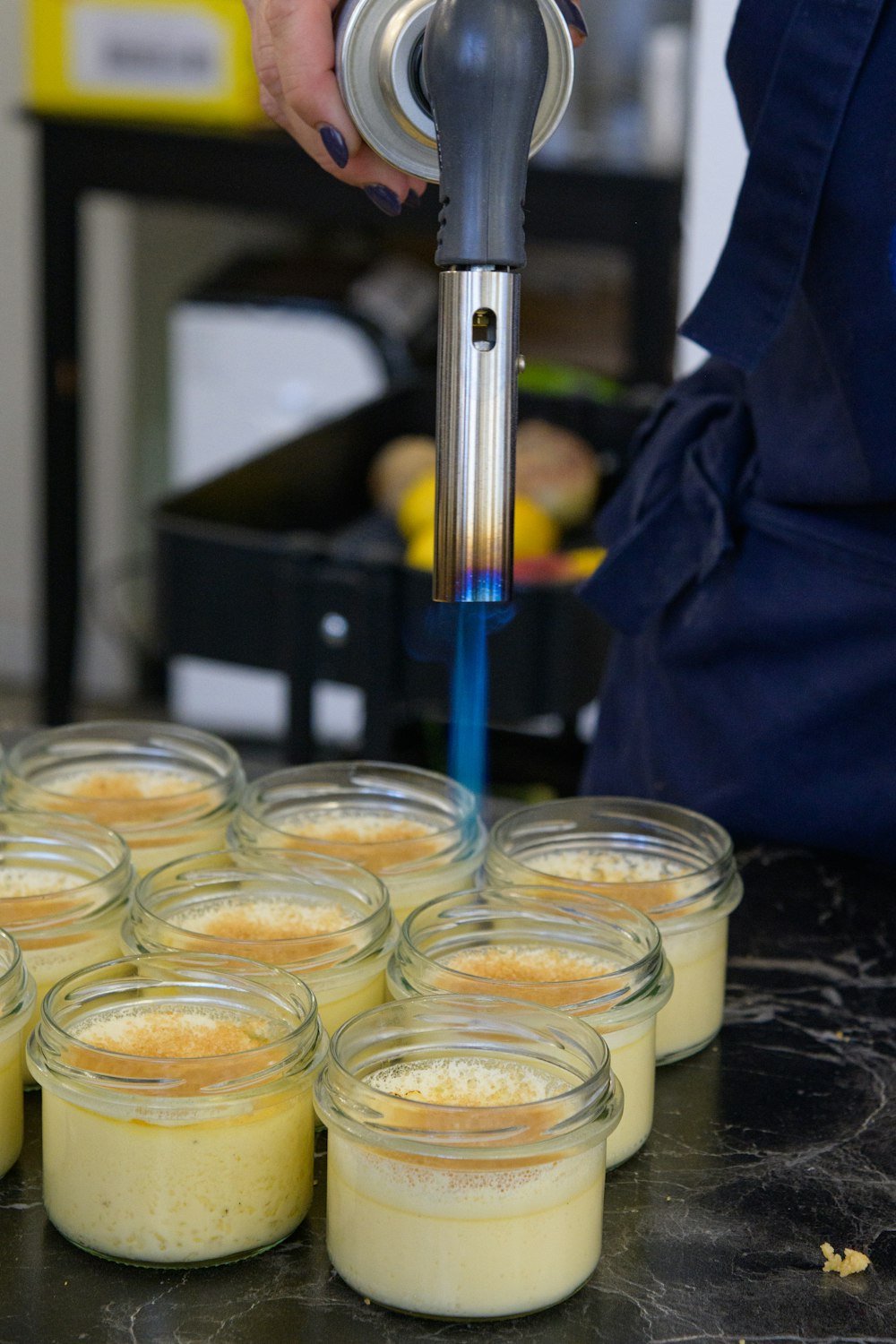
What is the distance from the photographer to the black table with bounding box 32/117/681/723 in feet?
8.76

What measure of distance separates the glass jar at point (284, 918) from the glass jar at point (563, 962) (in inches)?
1.1

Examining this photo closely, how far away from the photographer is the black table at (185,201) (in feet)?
8.76

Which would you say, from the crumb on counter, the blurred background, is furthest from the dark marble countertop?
the blurred background

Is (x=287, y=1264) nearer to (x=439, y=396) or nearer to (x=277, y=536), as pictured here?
(x=439, y=396)

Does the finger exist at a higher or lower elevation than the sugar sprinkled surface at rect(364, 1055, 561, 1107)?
higher

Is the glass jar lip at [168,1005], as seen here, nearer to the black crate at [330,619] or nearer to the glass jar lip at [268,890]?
the glass jar lip at [268,890]

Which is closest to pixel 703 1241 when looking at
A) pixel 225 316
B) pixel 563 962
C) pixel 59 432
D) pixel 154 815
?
pixel 563 962

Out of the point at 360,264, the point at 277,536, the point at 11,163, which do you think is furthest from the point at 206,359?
the point at 277,536

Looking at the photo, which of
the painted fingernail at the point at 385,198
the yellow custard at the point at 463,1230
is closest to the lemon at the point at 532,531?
the painted fingernail at the point at 385,198

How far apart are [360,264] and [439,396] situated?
3041 millimetres

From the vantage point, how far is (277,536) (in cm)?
226

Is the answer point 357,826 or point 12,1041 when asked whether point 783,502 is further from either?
point 12,1041

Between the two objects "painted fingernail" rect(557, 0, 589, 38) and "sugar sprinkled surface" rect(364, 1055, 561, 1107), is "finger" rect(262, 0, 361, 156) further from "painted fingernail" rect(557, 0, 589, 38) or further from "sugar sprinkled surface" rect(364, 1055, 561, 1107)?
"sugar sprinkled surface" rect(364, 1055, 561, 1107)

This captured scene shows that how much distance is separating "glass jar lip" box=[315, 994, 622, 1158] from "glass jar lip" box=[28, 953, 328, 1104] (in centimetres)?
3
